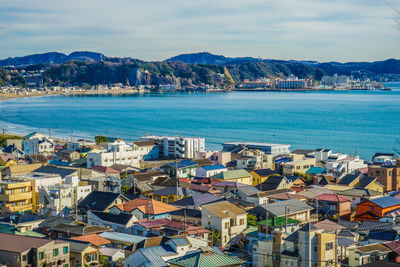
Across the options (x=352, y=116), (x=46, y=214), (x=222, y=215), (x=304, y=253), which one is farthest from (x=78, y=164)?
(x=352, y=116)

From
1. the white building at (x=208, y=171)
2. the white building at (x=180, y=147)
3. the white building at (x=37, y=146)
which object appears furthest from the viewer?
the white building at (x=37, y=146)

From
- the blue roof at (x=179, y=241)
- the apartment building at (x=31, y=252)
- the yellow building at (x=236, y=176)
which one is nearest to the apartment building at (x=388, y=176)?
the yellow building at (x=236, y=176)

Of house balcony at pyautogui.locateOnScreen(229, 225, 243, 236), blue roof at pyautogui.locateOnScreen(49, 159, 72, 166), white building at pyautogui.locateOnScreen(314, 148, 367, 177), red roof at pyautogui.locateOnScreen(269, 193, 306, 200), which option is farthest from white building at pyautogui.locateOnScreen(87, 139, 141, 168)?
house balcony at pyautogui.locateOnScreen(229, 225, 243, 236)

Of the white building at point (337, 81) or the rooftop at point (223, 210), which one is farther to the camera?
the white building at point (337, 81)

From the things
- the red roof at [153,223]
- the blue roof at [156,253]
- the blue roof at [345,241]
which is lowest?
the red roof at [153,223]

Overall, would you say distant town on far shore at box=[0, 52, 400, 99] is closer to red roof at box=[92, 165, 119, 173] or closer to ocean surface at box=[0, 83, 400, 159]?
ocean surface at box=[0, 83, 400, 159]

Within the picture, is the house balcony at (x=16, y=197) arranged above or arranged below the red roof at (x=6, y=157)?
above

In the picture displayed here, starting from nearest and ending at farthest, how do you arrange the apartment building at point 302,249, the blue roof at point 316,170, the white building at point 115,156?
the apartment building at point 302,249 < the blue roof at point 316,170 < the white building at point 115,156

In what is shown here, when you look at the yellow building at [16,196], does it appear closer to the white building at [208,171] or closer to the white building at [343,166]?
the white building at [208,171]
